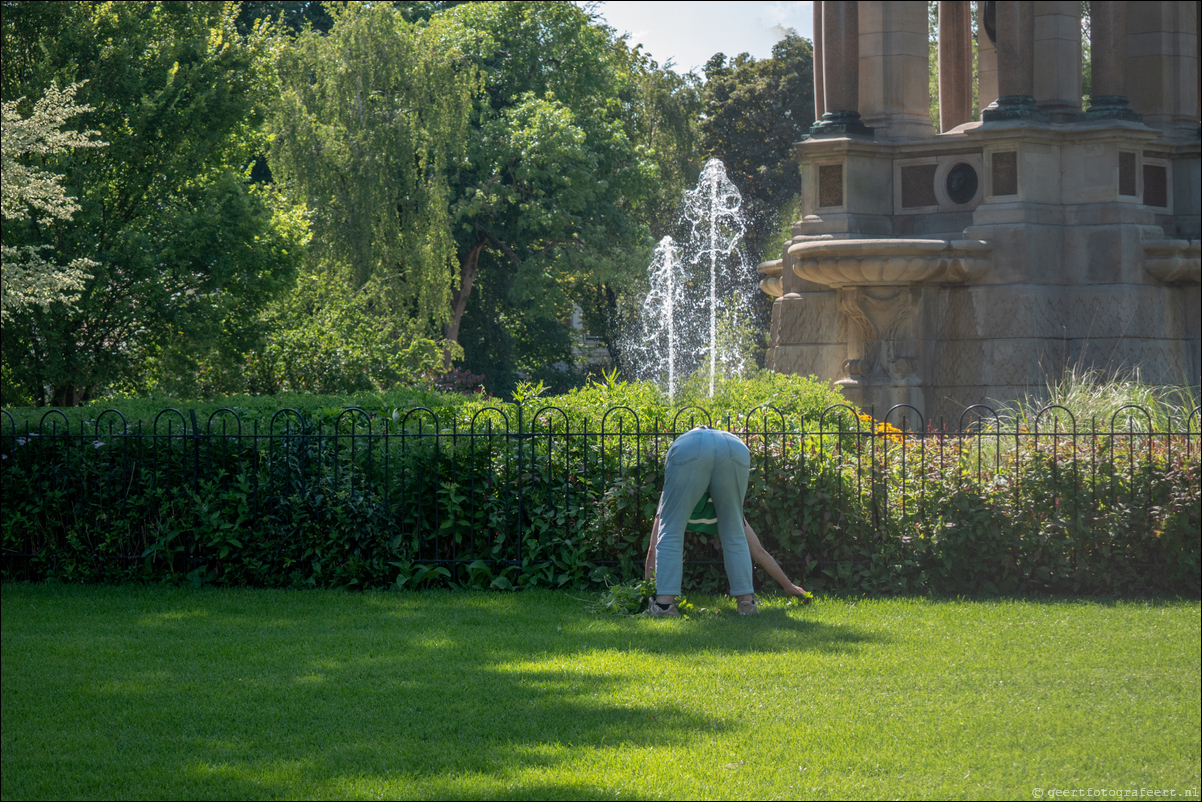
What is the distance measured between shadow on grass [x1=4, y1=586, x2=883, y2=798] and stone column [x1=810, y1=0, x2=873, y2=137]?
34.8ft

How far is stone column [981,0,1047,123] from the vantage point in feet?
52.8

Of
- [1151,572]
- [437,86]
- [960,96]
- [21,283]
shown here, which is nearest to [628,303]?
[437,86]

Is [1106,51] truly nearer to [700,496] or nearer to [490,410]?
[490,410]

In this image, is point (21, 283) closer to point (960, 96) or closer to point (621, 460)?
point (621, 460)

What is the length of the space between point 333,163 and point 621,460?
22.8 m

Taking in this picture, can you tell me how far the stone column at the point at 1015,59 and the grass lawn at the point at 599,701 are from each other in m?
9.32

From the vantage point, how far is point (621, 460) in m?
9.53

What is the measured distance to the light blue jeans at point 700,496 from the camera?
814 cm

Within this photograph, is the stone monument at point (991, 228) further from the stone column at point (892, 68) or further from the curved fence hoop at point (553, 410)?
the curved fence hoop at point (553, 410)

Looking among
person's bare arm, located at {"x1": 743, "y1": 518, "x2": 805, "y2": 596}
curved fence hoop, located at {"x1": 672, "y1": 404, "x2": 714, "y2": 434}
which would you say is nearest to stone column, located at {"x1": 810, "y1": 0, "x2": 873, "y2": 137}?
curved fence hoop, located at {"x1": 672, "y1": 404, "x2": 714, "y2": 434}

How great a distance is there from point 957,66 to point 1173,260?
717 centimetres

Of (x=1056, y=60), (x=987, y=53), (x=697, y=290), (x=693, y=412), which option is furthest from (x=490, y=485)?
(x=697, y=290)

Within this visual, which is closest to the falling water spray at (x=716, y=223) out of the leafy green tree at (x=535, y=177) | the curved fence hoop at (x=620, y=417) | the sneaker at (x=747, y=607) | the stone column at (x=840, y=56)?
the leafy green tree at (x=535, y=177)

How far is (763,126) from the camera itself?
48.1 meters
